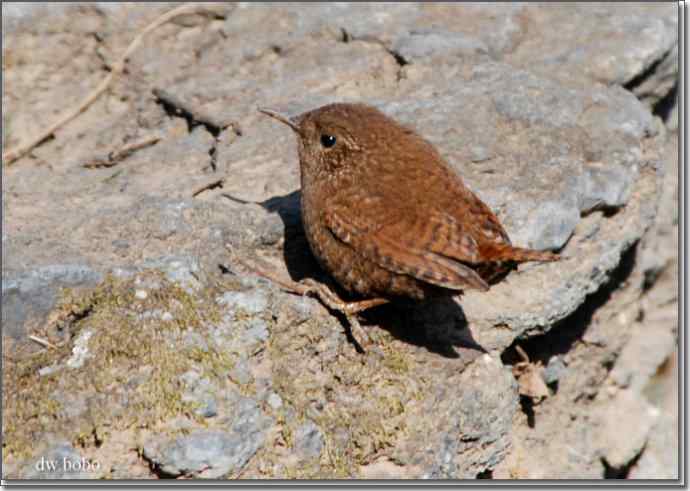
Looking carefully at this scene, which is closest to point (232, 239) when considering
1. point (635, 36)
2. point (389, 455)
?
point (389, 455)

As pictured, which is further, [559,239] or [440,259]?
[559,239]

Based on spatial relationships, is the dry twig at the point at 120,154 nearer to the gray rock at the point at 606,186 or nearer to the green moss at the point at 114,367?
the green moss at the point at 114,367

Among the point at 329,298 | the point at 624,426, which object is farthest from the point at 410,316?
the point at 624,426

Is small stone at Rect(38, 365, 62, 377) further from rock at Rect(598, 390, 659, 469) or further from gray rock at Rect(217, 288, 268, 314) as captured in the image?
rock at Rect(598, 390, 659, 469)

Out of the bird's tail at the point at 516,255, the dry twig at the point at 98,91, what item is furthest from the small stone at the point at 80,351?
the dry twig at the point at 98,91

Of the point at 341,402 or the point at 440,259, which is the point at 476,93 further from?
the point at 341,402

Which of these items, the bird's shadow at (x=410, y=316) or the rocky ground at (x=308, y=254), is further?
the bird's shadow at (x=410, y=316)
